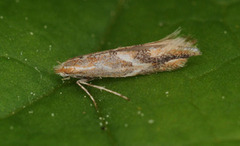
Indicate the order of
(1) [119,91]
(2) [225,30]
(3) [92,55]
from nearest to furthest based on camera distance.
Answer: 1. (1) [119,91]
2. (3) [92,55]
3. (2) [225,30]

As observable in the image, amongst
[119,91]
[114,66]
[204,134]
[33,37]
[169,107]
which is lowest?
[204,134]

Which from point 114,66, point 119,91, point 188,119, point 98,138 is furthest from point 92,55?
point 188,119

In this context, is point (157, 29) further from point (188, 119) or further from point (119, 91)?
point (188, 119)

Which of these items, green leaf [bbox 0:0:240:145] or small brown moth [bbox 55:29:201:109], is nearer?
green leaf [bbox 0:0:240:145]

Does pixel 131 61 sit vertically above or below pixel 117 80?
above
